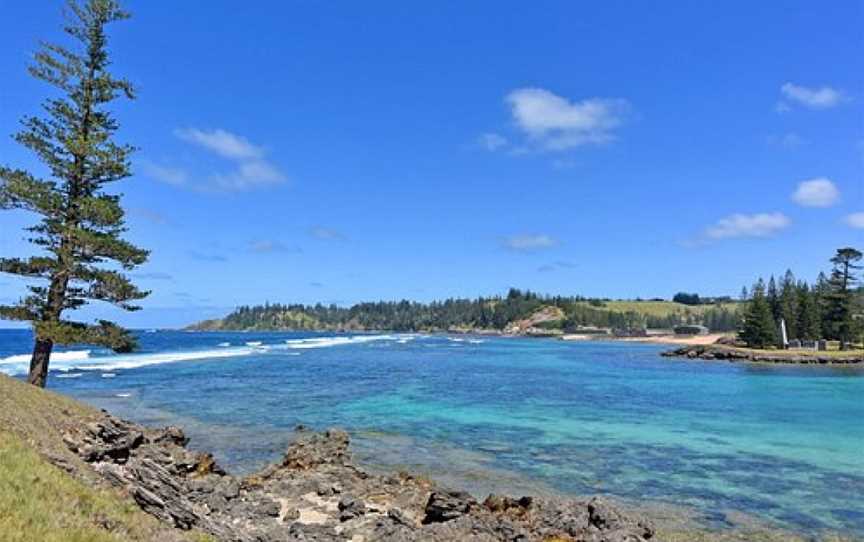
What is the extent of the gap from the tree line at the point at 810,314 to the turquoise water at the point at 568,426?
145 feet

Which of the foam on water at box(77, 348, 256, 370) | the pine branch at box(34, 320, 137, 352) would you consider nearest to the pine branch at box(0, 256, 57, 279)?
the pine branch at box(34, 320, 137, 352)

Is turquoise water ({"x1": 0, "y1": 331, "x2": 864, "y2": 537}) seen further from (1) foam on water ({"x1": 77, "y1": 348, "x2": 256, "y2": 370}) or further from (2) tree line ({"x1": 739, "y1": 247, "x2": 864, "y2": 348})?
(2) tree line ({"x1": 739, "y1": 247, "x2": 864, "y2": 348})

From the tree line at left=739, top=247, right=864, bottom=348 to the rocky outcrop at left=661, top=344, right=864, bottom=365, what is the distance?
964 cm

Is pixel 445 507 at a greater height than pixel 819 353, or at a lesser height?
lesser

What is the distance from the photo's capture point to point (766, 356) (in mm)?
102125

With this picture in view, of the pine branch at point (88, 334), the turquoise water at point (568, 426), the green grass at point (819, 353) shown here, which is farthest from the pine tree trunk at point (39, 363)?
the green grass at point (819, 353)

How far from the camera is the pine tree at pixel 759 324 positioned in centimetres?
11512

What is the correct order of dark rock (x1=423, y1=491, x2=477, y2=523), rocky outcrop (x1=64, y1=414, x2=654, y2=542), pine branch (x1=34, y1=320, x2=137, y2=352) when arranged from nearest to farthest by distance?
rocky outcrop (x1=64, y1=414, x2=654, y2=542), dark rock (x1=423, y1=491, x2=477, y2=523), pine branch (x1=34, y1=320, x2=137, y2=352)

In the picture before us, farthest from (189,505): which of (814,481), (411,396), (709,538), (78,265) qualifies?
(411,396)

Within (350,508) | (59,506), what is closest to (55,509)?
(59,506)

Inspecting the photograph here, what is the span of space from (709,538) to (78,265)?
25758 millimetres

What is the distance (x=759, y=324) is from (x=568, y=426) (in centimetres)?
9517

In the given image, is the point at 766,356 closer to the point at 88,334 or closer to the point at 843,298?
the point at 843,298

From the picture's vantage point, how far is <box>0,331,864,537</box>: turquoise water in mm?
22500
